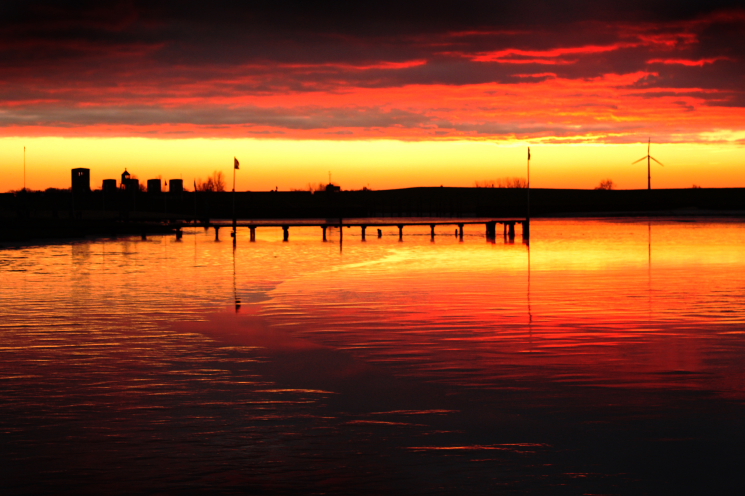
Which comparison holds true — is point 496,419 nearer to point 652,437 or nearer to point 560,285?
point 652,437

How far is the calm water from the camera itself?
27.3 feet

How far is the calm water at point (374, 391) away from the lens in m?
8.33

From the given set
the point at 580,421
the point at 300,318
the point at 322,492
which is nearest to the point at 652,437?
the point at 580,421

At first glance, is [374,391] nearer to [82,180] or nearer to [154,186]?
[82,180]

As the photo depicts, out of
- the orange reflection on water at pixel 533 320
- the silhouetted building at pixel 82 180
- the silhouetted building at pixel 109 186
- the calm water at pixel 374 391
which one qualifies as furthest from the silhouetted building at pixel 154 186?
the calm water at pixel 374 391

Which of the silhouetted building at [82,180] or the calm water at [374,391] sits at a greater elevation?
the silhouetted building at [82,180]

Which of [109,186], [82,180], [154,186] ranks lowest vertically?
[109,186]

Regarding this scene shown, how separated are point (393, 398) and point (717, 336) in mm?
8559

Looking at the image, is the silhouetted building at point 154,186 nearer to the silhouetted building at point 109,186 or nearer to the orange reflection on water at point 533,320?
the silhouetted building at point 109,186

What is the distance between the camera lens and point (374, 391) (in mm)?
12008

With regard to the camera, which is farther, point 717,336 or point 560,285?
point 560,285

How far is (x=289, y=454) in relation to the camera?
894 cm

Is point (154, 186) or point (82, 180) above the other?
point (82, 180)

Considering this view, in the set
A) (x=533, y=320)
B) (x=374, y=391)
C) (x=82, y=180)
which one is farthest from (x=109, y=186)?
(x=374, y=391)
